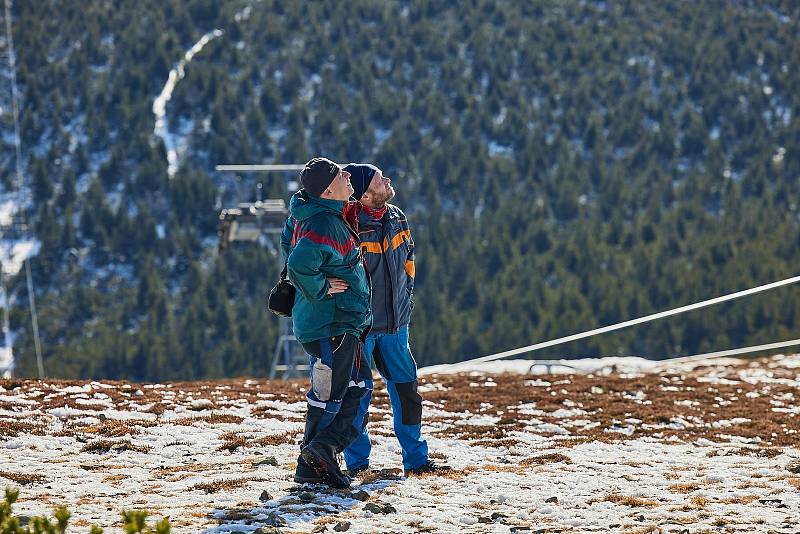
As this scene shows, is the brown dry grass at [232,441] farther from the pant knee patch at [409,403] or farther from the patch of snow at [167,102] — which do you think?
the patch of snow at [167,102]

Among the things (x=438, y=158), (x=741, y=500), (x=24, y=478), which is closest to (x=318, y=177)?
(x=24, y=478)

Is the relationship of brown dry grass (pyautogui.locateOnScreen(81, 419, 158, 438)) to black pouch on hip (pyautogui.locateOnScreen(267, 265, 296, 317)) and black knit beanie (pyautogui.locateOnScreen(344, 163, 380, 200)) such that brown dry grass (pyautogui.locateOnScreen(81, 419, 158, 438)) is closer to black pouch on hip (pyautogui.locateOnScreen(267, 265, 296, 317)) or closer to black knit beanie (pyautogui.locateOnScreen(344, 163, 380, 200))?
black pouch on hip (pyautogui.locateOnScreen(267, 265, 296, 317))

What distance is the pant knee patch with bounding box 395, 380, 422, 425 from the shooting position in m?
8.11

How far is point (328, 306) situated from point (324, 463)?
0.91 meters

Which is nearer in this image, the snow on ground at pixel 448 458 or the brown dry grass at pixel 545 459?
the snow on ground at pixel 448 458

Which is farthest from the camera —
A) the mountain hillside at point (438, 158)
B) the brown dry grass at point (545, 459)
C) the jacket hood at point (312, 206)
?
the mountain hillside at point (438, 158)

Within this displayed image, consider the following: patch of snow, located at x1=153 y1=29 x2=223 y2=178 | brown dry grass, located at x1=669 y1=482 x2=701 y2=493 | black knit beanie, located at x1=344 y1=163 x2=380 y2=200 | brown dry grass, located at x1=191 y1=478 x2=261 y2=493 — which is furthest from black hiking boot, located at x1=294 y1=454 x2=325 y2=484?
patch of snow, located at x1=153 y1=29 x2=223 y2=178

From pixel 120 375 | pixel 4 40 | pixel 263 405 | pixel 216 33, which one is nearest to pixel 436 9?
pixel 216 33

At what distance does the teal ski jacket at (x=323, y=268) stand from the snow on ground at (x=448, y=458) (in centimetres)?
98

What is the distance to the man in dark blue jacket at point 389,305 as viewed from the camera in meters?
7.85

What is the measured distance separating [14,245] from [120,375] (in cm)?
3557

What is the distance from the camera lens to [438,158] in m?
132

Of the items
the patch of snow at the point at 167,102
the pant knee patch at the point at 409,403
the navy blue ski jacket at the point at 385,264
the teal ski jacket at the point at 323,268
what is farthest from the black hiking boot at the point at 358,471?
the patch of snow at the point at 167,102

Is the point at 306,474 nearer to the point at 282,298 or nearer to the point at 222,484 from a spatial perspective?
the point at 222,484
